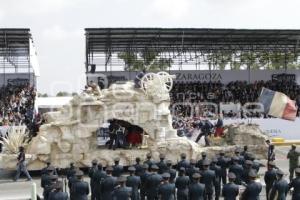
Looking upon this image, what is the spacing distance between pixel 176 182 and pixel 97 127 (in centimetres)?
608

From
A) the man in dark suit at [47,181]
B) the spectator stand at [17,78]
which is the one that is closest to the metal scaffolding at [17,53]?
the spectator stand at [17,78]

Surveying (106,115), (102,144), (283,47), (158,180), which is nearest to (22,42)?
(102,144)

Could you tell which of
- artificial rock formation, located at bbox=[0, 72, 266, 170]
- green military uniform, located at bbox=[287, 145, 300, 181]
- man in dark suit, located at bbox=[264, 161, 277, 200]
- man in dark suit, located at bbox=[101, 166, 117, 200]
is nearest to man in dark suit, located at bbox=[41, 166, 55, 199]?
man in dark suit, located at bbox=[101, 166, 117, 200]

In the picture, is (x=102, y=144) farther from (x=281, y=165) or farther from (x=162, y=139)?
(x=281, y=165)

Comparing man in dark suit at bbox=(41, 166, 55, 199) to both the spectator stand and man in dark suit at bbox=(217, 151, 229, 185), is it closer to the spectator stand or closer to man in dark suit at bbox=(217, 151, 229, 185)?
man in dark suit at bbox=(217, 151, 229, 185)

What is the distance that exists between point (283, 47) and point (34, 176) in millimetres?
22987

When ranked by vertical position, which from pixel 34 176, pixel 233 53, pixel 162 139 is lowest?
pixel 34 176

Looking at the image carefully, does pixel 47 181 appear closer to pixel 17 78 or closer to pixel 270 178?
pixel 270 178

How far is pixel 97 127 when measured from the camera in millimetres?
18594

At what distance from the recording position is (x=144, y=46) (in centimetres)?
3406

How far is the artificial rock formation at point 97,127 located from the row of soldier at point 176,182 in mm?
3769

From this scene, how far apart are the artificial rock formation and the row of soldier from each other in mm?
3769

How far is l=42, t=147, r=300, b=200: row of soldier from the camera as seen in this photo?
38.2 ft

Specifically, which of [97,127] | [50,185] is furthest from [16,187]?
[50,185]
